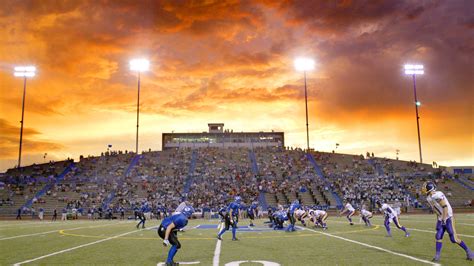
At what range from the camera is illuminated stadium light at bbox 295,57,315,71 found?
55969mm

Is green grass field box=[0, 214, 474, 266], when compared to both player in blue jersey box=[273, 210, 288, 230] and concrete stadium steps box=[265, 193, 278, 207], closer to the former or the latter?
player in blue jersey box=[273, 210, 288, 230]

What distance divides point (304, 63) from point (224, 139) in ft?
110

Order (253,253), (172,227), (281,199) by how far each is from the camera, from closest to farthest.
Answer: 1. (172,227)
2. (253,253)
3. (281,199)

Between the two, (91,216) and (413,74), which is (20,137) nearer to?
(91,216)

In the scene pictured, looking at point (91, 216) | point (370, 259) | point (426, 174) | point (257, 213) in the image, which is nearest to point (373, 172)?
point (426, 174)

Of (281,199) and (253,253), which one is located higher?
(281,199)

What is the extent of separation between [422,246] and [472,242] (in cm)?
253

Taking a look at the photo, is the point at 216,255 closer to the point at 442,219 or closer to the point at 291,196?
the point at 442,219

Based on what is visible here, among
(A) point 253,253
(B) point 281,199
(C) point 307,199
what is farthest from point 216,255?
(C) point 307,199

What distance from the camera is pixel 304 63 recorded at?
185ft

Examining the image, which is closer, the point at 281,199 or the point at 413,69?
the point at 281,199

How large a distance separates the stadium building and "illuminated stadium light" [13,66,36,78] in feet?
110

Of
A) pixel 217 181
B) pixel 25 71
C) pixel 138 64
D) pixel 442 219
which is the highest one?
pixel 138 64

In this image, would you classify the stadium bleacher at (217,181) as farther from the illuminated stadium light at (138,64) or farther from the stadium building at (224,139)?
the stadium building at (224,139)
